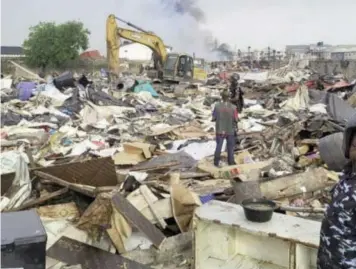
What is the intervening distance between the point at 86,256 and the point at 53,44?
45276 millimetres

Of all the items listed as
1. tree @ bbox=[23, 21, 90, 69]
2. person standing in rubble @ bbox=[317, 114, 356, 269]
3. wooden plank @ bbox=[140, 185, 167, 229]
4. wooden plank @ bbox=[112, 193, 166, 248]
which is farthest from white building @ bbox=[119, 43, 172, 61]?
person standing in rubble @ bbox=[317, 114, 356, 269]

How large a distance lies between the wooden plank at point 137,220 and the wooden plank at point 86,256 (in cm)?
45

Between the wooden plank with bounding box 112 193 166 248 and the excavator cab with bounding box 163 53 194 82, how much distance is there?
18.5 metres

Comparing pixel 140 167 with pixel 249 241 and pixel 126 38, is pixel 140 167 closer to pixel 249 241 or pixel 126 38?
pixel 249 241

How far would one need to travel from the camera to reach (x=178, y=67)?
23281mm

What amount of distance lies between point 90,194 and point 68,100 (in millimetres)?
10524

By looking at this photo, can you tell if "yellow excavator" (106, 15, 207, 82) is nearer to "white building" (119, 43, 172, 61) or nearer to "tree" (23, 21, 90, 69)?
"tree" (23, 21, 90, 69)

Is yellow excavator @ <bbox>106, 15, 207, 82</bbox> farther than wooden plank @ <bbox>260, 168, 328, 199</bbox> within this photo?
Yes

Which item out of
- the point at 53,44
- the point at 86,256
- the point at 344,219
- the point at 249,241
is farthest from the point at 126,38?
the point at 53,44

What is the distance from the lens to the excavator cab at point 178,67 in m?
23.2

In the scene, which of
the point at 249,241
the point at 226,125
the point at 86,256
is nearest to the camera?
the point at 249,241

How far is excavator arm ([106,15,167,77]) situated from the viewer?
69.4ft

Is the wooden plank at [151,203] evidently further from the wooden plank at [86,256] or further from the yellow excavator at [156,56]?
the yellow excavator at [156,56]

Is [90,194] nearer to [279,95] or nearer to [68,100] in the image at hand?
[68,100]
